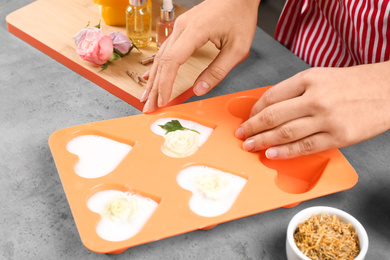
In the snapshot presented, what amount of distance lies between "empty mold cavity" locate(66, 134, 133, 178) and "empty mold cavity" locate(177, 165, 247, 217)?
182mm

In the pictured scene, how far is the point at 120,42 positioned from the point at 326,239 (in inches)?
37.6

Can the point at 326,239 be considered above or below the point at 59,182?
above

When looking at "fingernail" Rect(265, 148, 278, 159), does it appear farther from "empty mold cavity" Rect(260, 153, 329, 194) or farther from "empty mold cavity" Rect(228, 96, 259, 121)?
"empty mold cavity" Rect(228, 96, 259, 121)

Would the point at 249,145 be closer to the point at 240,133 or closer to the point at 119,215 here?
the point at 240,133

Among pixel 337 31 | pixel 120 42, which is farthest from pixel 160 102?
pixel 337 31

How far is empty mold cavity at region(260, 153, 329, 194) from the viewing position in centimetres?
131

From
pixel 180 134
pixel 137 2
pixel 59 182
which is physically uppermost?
pixel 137 2

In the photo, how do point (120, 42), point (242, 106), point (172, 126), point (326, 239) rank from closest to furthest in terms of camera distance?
point (326, 239), point (172, 126), point (242, 106), point (120, 42)

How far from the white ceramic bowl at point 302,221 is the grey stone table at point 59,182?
0.10 m

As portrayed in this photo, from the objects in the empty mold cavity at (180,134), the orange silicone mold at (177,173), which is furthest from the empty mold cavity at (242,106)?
the empty mold cavity at (180,134)

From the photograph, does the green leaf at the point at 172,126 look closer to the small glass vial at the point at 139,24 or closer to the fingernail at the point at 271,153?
the fingernail at the point at 271,153

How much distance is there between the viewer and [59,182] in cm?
126

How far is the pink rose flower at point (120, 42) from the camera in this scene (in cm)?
163

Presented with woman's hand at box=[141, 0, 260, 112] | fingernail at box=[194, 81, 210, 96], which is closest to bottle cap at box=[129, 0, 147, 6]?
woman's hand at box=[141, 0, 260, 112]
